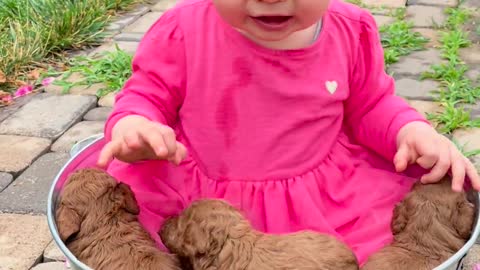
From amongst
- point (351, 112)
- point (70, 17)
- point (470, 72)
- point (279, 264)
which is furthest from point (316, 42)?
point (70, 17)

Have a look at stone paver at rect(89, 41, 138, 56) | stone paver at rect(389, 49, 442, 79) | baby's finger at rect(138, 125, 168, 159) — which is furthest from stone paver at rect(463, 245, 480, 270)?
stone paver at rect(89, 41, 138, 56)

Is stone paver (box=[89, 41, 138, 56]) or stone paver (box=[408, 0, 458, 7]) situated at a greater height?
stone paver (box=[89, 41, 138, 56])

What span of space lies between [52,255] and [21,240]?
0.11m

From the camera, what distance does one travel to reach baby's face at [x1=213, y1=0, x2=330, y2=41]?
4.83ft

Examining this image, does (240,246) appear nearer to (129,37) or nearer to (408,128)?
(408,128)

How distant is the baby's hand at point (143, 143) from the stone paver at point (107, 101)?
4.01 ft

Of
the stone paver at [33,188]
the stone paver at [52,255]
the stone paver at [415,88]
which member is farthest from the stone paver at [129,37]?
the stone paver at [52,255]

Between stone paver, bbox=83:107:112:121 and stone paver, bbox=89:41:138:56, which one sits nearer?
stone paver, bbox=83:107:112:121

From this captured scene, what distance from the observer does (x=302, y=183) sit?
1768 millimetres

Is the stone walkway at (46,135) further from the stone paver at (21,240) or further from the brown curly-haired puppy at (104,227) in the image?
the brown curly-haired puppy at (104,227)

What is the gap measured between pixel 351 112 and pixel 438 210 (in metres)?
0.41

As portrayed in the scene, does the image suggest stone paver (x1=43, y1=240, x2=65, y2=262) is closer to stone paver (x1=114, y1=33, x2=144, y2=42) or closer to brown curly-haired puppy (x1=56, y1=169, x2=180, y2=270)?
brown curly-haired puppy (x1=56, y1=169, x2=180, y2=270)

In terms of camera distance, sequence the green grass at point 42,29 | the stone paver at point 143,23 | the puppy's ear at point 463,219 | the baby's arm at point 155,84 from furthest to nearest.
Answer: the stone paver at point 143,23 < the green grass at point 42,29 < the baby's arm at point 155,84 < the puppy's ear at point 463,219

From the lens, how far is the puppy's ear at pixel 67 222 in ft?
4.93
